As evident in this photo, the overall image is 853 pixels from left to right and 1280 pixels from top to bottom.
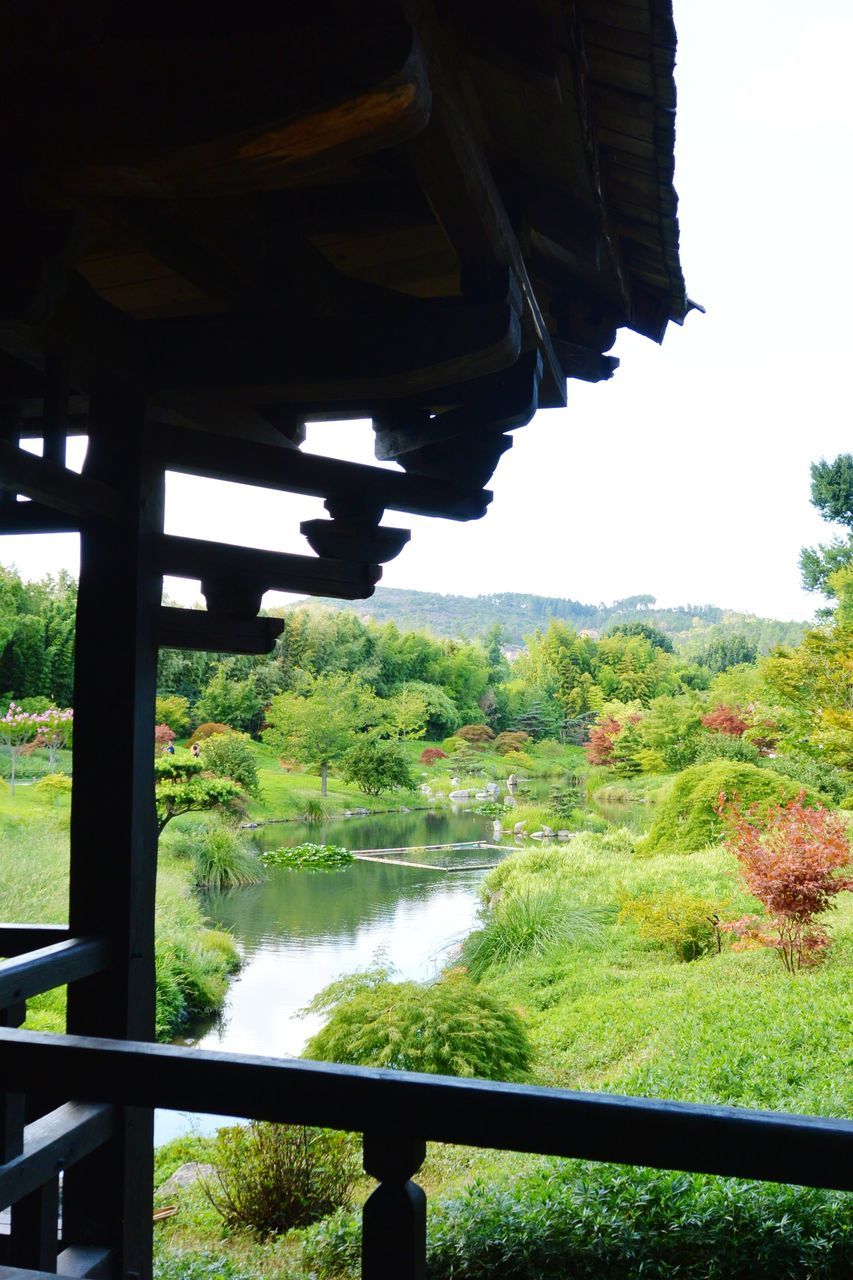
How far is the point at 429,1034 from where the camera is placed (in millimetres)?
4664

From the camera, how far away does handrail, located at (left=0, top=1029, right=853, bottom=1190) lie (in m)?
0.83

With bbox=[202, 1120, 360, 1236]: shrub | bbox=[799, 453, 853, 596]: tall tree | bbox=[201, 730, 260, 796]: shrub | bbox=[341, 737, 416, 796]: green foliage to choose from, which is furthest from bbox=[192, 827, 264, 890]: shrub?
bbox=[799, 453, 853, 596]: tall tree

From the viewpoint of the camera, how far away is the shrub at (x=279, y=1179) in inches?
151

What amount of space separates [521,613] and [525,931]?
5953 centimetres

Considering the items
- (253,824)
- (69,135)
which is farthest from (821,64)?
(69,135)

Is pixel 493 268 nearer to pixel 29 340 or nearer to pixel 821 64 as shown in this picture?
pixel 29 340

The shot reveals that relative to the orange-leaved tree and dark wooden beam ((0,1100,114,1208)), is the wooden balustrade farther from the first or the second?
the orange-leaved tree

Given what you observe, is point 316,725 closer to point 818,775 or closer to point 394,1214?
point 818,775

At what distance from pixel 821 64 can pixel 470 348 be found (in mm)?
35073

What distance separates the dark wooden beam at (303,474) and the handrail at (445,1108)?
1.18m

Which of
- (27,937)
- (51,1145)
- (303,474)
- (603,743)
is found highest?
(303,474)

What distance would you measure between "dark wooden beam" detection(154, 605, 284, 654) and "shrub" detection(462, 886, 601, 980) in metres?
6.07

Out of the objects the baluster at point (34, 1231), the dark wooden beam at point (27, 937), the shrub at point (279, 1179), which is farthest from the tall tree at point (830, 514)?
the baluster at point (34, 1231)

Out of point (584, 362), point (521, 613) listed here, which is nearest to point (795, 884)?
point (584, 362)
